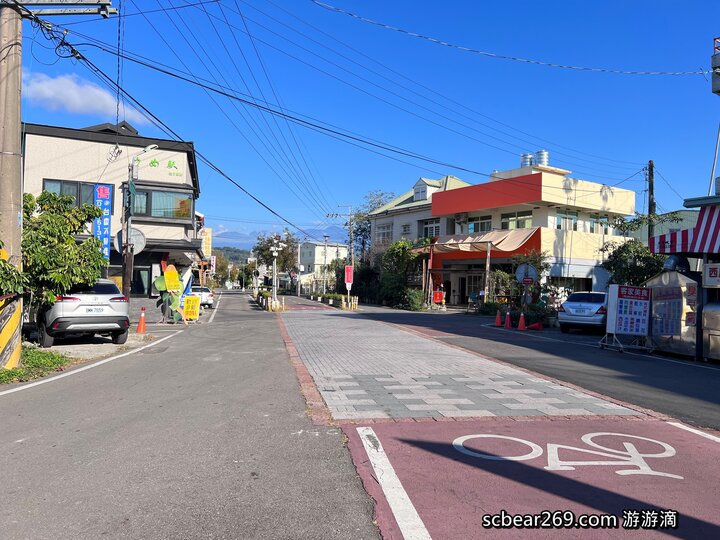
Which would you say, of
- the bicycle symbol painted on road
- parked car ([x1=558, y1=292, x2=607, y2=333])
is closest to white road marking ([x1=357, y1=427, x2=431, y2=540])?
the bicycle symbol painted on road

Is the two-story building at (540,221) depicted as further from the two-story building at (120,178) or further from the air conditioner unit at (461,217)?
the two-story building at (120,178)

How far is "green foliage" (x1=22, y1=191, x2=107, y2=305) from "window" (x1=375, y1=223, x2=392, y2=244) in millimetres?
40476

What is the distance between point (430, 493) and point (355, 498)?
0.58 meters

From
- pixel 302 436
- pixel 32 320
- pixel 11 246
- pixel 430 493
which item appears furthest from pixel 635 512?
pixel 32 320

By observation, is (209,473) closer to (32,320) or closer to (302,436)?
(302,436)

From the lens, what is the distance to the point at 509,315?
23234 millimetres

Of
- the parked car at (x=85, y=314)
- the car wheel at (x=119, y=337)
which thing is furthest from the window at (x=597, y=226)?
the parked car at (x=85, y=314)

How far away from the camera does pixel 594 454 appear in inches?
207

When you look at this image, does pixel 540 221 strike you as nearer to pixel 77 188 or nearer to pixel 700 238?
pixel 700 238

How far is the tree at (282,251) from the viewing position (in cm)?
7356

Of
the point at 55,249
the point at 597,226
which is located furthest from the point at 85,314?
the point at 597,226

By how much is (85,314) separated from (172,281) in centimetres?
956

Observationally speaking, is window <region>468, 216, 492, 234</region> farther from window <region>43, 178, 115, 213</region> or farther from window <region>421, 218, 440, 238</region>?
window <region>43, 178, 115, 213</region>

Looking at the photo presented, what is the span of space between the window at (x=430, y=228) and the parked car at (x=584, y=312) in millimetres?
24898
